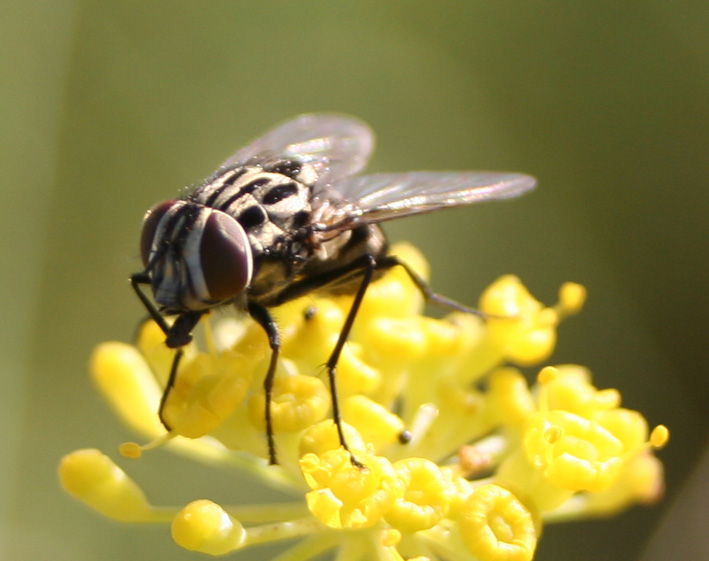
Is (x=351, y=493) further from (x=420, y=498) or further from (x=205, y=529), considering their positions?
(x=205, y=529)

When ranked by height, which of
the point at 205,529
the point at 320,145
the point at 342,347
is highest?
the point at 320,145

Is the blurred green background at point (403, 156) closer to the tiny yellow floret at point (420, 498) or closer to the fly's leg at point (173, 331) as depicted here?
the fly's leg at point (173, 331)

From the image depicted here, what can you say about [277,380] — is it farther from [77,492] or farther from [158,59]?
[158,59]

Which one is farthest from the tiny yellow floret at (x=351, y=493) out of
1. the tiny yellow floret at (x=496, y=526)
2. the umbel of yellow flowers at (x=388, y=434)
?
the tiny yellow floret at (x=496, y=526)

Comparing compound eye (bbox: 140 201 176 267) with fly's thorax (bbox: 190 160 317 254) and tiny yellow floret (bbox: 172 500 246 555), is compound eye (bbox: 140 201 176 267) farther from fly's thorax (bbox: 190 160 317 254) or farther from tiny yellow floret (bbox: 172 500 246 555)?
tiny yellow floret (bbox: 172 500 246 555)

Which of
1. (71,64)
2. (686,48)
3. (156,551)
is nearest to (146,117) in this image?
(71,64)

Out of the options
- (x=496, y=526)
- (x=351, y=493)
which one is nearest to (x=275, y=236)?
(x=351, y=493)
